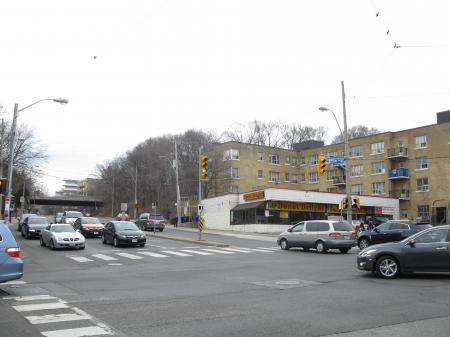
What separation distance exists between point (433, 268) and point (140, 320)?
8.29 metres

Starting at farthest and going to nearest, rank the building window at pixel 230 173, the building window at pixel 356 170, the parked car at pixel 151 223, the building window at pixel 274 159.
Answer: the building window at pixel 274 159 → the building window at pixel 230 173 → the building window at pixel 356 170 → the parked car at pixel 151 223

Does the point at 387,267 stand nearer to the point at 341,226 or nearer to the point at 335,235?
the point at 335,235

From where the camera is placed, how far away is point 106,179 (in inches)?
4011

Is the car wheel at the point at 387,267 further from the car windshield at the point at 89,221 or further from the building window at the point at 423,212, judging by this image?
the building window at the point at 423,212

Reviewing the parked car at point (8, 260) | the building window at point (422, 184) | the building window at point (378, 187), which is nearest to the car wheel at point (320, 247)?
the parked car at point (8, 260)

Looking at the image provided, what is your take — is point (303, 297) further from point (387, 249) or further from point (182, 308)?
point (387, 249)

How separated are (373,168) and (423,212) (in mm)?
9430

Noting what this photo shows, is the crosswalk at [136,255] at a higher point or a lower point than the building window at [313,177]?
lower

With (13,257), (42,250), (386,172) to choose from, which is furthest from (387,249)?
(386,172)

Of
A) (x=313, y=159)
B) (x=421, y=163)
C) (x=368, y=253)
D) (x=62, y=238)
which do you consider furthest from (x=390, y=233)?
(x=313, y=159)

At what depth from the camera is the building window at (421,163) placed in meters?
61.5

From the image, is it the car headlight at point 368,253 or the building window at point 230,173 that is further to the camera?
the building window at point 230,173

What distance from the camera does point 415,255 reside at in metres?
12.6

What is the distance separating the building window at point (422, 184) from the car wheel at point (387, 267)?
174 feet
